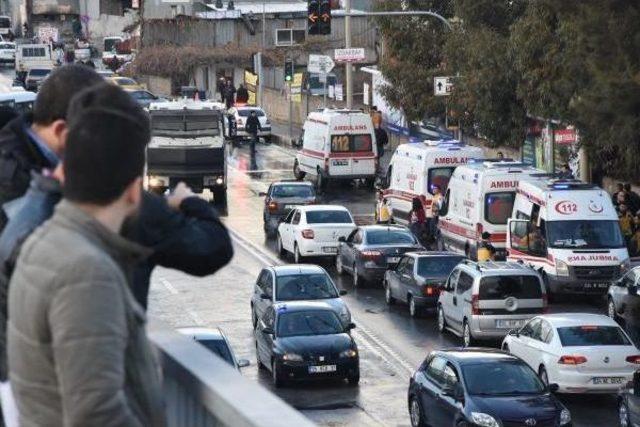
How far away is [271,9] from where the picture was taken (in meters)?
101

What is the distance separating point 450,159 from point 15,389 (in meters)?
39.9

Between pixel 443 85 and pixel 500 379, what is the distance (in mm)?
25421

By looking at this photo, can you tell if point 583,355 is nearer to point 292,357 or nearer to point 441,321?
point 292,357

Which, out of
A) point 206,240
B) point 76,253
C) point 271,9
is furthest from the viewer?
point 271,9

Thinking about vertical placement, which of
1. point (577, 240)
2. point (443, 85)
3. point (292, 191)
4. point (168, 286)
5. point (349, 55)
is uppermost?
point (349, 55)

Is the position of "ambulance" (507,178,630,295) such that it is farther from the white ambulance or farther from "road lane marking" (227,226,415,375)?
the white ambulance

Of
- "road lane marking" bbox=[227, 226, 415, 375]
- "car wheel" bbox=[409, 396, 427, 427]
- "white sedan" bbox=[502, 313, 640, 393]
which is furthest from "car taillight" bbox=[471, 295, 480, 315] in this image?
"car wheel" bbox=[409, 396, 427, 427]

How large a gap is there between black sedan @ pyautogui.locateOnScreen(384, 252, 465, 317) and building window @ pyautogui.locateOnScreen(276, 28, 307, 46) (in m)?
59.2

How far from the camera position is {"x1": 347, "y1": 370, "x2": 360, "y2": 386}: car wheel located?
2808cm

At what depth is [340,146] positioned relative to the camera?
175 ft

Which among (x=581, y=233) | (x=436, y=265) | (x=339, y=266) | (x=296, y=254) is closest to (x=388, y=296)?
(x=436, y=265)

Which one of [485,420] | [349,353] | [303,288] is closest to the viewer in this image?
[485,420]

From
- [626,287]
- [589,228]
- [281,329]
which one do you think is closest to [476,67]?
[589,228]

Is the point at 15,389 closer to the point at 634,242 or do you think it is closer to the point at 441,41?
the point at 634,242
